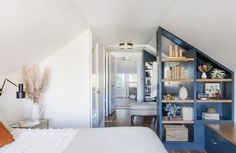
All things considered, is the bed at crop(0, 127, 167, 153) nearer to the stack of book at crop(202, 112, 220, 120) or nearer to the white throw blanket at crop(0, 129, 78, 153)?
the white throw blanket at crop(0, 129, 78, 153)

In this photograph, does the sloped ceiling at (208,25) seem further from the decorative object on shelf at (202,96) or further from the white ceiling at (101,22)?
the decorative object on shelf at (202,96)

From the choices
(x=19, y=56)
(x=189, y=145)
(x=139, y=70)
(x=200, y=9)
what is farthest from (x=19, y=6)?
(x=139, y=70)

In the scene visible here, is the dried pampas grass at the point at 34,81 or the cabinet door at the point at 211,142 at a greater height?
the dried pampas grass at the point at 34,81

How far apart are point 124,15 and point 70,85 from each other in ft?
4.97

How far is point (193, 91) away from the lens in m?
3.85

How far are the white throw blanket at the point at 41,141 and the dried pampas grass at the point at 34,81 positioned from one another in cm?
115

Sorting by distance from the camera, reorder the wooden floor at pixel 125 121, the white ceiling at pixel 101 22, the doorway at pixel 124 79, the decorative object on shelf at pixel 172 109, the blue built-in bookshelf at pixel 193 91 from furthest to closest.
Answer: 1. the doorway at pixel 124 79
2. the wooden floor at pixel 125 121
3. the decorative object on shelf at pixel 172 109
4. the blue built-in bookshelf at pixel 193 91
5. the white ceiling at pixel 101 22

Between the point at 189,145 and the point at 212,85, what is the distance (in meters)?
1.15

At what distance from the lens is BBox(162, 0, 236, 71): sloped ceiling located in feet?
7.22

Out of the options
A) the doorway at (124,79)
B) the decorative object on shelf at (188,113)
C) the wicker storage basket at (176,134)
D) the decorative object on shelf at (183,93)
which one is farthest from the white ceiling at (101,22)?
the doorway at (124,79)

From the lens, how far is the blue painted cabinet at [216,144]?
2.55 m

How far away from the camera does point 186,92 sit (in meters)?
3.94

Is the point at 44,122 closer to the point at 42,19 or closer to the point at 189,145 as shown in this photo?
the point at 42,19

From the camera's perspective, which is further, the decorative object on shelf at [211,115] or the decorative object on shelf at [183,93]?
the decorative object on shelf at [183,93]
